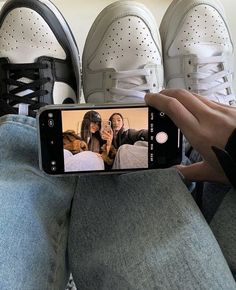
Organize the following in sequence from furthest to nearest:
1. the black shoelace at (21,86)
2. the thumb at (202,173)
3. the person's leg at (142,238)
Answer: the black shoelace at (21,86)
the thumb at (202,173)
the person's leg at (142,238)

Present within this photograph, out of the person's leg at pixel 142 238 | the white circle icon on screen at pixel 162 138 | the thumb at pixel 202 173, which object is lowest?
the person's leg at pixel 142 238

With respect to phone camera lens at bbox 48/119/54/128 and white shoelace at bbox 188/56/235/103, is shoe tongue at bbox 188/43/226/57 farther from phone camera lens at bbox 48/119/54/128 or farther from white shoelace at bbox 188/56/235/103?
phone camera lens at bbox 48/119/54/128

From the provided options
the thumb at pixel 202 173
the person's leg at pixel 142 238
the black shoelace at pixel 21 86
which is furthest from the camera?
the black shoelace at pixel 21 86

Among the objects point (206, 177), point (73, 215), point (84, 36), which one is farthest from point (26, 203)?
point (84, 36)

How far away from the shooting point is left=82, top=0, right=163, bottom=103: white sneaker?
72cm

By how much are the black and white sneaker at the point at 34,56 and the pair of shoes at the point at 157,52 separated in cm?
4

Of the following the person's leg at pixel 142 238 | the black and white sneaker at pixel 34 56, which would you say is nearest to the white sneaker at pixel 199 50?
the black and white sneaker at pixel 34 56

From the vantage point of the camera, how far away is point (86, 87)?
0.76m

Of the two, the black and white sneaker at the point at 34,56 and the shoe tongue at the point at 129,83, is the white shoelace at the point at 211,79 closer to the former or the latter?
the shoe tongue at the point at 129,83

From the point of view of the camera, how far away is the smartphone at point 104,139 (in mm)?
500

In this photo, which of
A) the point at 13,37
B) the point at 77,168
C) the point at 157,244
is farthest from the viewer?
the point at 13,37

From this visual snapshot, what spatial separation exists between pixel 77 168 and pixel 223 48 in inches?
15.3

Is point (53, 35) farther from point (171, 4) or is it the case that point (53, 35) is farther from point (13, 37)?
point (171, 4)

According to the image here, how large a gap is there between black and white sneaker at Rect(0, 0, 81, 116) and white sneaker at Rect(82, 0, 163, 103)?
0.05 m
